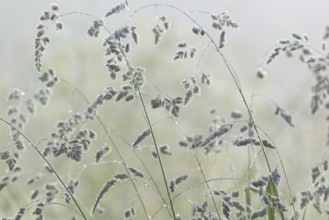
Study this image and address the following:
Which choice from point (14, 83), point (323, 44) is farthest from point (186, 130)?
point (323, 44)

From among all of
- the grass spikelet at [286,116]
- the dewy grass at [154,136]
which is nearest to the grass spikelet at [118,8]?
the dewy grass at [154,136]

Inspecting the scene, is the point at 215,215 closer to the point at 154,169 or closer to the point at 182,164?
the point at 182,164

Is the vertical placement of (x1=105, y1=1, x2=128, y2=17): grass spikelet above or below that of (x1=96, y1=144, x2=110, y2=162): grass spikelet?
above

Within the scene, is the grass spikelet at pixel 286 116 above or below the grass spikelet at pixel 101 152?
below

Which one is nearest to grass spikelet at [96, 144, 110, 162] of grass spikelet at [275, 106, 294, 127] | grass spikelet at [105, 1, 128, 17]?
grass spikelet at [105, 1, 128, 17]

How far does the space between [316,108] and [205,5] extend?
22.1 feet

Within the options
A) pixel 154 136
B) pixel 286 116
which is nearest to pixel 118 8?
pixel 154 136

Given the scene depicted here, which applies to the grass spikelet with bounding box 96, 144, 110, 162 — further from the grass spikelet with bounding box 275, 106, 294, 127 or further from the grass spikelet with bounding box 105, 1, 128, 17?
the grass spikelet with bounding box 275, 106, 294, 127

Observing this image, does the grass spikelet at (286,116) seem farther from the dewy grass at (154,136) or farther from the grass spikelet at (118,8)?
the grass spikelet at (118,8)

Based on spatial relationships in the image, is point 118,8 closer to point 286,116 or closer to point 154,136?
point 154,136

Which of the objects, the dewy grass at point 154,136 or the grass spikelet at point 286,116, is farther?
the grass spikelet at point 286,116

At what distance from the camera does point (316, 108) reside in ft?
5.32

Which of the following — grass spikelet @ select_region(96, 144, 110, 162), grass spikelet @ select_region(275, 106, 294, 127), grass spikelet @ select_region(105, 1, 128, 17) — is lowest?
grass spikelet @ select_region(275, 106, 294, 127)

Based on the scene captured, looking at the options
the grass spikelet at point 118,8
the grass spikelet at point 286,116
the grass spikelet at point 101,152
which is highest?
the grass spikelet at point 118,8
